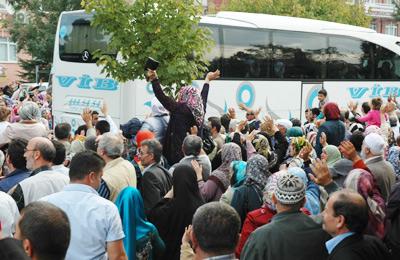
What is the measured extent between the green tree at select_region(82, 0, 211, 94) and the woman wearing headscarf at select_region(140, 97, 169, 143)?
3.82 ft

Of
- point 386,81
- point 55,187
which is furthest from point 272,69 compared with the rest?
point 55,187

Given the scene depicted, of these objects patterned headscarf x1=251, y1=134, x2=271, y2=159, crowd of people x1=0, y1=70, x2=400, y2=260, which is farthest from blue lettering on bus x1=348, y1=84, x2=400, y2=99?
patterned headscarf x1=251, y1=134, x2=271, y2=159

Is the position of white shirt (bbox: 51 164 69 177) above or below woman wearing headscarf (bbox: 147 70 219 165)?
below

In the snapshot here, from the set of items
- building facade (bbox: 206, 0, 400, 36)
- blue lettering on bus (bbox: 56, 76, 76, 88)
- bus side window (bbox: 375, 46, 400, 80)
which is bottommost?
blue lettering on bus (bbox: 56, 76, 76, 88)

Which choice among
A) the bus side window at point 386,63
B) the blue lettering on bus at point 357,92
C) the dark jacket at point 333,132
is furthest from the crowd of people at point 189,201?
the bus side window at point 386,63

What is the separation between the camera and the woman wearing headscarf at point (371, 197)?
228 inches

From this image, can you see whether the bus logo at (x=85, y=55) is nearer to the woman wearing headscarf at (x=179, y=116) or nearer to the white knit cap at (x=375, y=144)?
the woman wearing headscarf at (x=179, y=116)

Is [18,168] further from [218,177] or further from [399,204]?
[399,204]

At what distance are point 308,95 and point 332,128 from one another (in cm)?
1146

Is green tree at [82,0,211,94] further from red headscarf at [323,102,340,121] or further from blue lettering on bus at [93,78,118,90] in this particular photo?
blue lettering on bus at [93,78,118,90]

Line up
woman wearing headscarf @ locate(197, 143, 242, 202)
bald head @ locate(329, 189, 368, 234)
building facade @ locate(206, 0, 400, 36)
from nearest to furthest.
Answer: bald head @ locate(329, 189, 368, 234) < woman wearing headscarf @ locate(197, 143, 242, 202) < building facade @ locate(206, 0, 400, 36)

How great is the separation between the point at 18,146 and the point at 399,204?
3606 mm

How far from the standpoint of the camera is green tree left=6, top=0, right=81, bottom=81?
37.2 meters

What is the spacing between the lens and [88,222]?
16.6 feet
